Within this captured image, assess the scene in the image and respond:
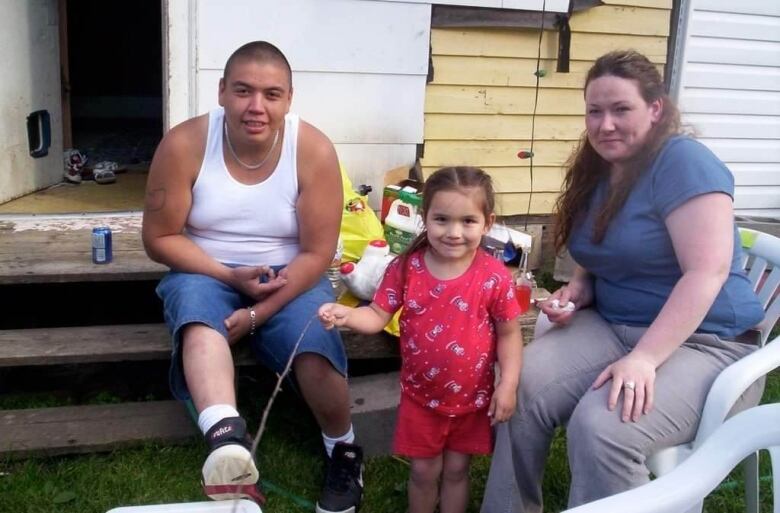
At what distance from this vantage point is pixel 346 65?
3.79 metres

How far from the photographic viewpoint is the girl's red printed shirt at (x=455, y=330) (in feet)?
6.84

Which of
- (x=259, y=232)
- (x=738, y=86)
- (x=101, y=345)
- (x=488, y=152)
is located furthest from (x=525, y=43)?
(x=101, y=345)

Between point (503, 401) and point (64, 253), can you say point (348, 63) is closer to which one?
point (64, 253)

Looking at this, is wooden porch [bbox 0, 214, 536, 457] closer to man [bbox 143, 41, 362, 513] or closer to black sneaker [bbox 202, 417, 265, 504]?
man [bbox 143, 41, 362, 513]

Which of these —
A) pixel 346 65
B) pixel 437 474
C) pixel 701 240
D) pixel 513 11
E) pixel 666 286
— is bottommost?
pixel 437 474

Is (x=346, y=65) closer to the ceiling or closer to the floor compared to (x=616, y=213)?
closer to the ceiling

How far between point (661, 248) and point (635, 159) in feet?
0.77

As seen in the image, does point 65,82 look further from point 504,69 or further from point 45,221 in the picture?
point 504,69

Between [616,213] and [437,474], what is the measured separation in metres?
0.84

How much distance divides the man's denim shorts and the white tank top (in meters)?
0.14

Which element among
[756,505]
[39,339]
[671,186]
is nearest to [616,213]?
[671,186]

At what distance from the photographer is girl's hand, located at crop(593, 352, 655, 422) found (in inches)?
72.9

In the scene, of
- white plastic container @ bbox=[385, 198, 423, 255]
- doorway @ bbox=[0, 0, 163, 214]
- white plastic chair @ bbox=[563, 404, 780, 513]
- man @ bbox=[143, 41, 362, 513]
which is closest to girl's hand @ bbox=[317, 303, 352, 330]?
man @ bbox=[143, 41, 362, 513]

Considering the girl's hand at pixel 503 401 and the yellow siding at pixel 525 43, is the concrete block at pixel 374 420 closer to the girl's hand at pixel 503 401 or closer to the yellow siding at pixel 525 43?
the girl's hand at pixel 503 401
